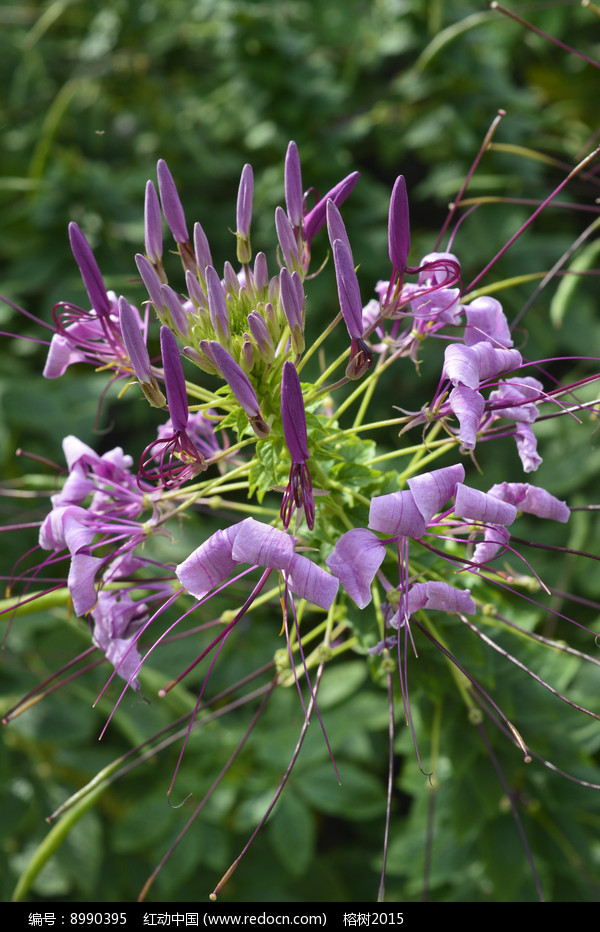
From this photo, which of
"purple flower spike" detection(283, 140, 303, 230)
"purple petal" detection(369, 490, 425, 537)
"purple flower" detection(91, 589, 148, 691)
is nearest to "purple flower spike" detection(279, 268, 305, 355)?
"purple flower spike" detection(283, 140, 303, 230)

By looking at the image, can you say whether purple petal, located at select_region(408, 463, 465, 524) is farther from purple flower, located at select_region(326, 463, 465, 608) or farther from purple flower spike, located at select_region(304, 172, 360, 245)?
purple flower spike, located at select_region(304, 172, 360, 245)

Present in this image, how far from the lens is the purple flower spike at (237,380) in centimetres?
88

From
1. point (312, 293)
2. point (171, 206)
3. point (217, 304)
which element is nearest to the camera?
point (217, 304)

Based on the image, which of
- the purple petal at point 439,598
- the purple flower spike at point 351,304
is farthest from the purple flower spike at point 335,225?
the purple petal at point 439,598

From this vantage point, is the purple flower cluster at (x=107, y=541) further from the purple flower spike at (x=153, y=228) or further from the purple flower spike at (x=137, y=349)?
the purple flower spike at (x=153, y=228)

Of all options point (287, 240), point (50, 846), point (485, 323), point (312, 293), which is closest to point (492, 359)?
point (485, 323)

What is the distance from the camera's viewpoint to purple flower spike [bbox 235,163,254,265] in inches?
41.7

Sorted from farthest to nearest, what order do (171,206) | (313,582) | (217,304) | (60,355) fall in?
1. (60,355)
2. (171,206)
3. (217,304)
4. (313,582)

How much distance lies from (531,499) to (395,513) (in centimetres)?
27

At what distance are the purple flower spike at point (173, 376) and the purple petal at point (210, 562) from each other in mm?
162

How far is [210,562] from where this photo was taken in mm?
898

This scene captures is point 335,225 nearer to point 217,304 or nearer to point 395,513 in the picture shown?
point 217,304

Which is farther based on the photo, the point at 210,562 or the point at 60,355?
the point at 60,355

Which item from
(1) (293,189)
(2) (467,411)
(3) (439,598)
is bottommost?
(3) (439,598)
